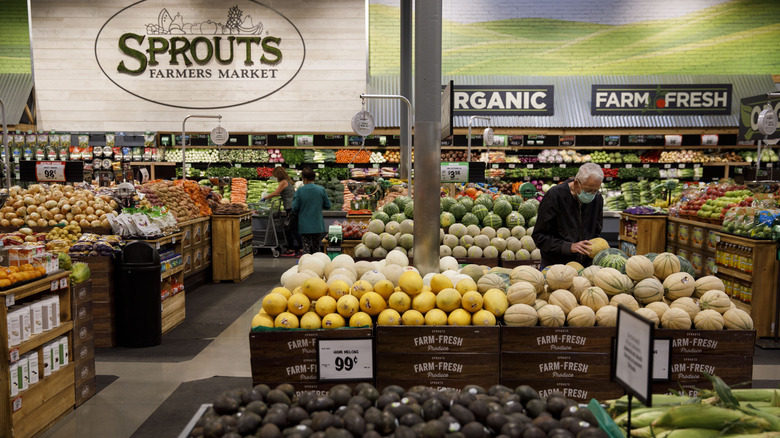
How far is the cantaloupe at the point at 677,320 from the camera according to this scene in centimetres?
269

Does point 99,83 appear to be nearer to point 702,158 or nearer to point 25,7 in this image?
point 25,7

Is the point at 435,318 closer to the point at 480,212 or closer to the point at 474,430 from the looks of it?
the point at 474,430

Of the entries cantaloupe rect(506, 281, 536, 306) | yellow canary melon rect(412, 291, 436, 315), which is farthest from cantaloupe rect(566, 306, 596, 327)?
yellow canary melon rect(412, 291, 436, 315)

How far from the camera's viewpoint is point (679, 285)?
9.68 feet

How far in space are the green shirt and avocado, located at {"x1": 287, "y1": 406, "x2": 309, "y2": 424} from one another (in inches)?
260

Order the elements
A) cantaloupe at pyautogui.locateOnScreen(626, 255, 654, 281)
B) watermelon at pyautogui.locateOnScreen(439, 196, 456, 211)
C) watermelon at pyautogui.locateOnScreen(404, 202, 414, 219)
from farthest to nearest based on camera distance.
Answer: watermelon at pyautogui.locateOnScreen(439, 196, 456, 211) < watermelon at pyautogui.locateOnScreen(404, 202, 414, 219) < cantaloupe at pyautogui.locateOnScreen(626, 255, 654, 281)

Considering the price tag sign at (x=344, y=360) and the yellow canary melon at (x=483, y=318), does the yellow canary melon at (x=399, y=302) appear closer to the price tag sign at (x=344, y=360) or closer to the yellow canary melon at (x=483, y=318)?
the price tag sign at (x=344, y=360)

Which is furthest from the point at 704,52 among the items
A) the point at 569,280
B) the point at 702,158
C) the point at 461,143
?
the point at 569,280

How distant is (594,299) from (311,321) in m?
1.53

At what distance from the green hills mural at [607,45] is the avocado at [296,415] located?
12.6 m

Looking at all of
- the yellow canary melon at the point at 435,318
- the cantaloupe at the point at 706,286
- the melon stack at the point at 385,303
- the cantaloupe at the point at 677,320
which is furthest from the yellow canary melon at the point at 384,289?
the cantaloupe at the point at 706,286

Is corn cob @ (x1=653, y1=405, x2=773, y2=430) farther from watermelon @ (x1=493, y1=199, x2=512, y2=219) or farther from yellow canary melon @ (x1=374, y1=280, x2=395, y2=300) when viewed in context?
watermelon @ (x1=493, y1=199, x2=512, y2=219)

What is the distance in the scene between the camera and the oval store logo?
12.7m

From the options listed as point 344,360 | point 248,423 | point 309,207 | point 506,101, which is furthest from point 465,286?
point 506,101
